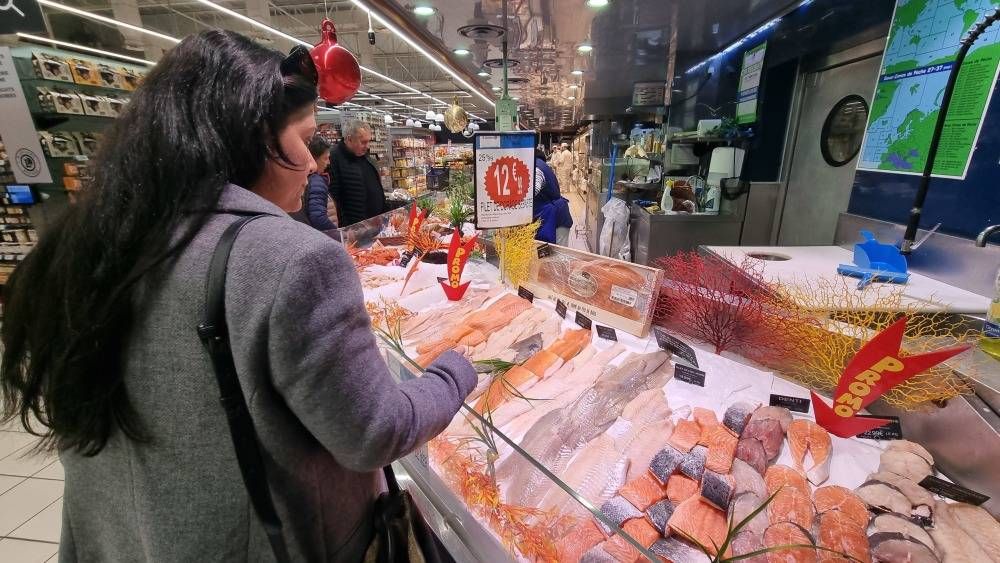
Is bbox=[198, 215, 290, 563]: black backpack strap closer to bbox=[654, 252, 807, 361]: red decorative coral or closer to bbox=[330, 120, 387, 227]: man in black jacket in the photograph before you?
bbox=[654, 252, 807, 361]: red decorative coral

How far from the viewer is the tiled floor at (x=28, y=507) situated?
2.10m

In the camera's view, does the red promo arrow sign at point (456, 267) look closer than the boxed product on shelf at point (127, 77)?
Yes

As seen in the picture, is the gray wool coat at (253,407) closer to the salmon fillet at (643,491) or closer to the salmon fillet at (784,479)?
the salmon fillet at (643,491)

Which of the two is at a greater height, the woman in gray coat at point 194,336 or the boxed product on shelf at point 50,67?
the boxed product on shelf at point 50,67

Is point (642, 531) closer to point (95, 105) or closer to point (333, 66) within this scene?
point (333, 66)

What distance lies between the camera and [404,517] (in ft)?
2.99

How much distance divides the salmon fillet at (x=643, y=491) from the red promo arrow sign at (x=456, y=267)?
4.49ft

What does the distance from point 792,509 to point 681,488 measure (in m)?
0.25

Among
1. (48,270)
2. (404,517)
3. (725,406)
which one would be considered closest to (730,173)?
(725,406)

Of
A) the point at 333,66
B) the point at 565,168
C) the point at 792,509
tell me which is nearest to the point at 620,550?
the point at 792,509

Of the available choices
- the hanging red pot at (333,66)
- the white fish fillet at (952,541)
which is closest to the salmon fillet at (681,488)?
the white fish fillet at (952,541)

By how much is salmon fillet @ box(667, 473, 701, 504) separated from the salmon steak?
32 cm

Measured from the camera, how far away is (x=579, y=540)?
3.07 ft

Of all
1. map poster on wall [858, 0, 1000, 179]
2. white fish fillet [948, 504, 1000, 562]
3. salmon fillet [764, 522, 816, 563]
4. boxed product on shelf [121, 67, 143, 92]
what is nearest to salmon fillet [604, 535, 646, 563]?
salmon fillet [764, 522, 816, 563]
